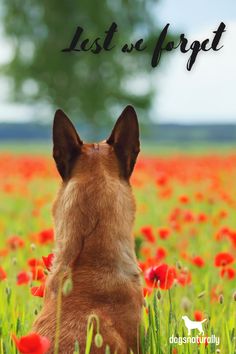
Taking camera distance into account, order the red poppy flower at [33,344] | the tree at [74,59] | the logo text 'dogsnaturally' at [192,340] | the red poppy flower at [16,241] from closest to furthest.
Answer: the red poppy flower at [33,344] → the logo text 'dogsnaturally' at [192,340] → the red poppy flower at [16,241] → the tree at [74,59]

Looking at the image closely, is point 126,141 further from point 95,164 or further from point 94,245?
point 94,245

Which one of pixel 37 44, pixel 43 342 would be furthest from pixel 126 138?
pixel 37 44

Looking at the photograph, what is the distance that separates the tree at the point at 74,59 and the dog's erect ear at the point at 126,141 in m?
26.1

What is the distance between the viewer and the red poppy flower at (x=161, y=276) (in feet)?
10.2

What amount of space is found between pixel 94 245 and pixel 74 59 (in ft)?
93.8

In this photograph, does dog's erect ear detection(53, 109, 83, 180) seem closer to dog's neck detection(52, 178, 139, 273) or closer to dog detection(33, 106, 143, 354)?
dog detection(33, 106, 143, 354)

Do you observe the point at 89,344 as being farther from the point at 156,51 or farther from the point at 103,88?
the point at 103,88

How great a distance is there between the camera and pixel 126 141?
291cm

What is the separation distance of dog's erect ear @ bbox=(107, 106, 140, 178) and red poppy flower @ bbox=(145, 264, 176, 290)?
488 millimetres

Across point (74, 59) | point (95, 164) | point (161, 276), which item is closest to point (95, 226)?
point (95, 164)

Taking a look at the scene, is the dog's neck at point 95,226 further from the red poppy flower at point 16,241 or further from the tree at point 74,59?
the tree at point 74,59

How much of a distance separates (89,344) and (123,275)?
0.42m

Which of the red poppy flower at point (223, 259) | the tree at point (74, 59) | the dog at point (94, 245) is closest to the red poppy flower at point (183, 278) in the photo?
the red poppy flower at point (223, 259)

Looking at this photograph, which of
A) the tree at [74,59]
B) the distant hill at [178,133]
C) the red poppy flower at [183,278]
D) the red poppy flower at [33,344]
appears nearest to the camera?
the red poppy flower at [33,344]
